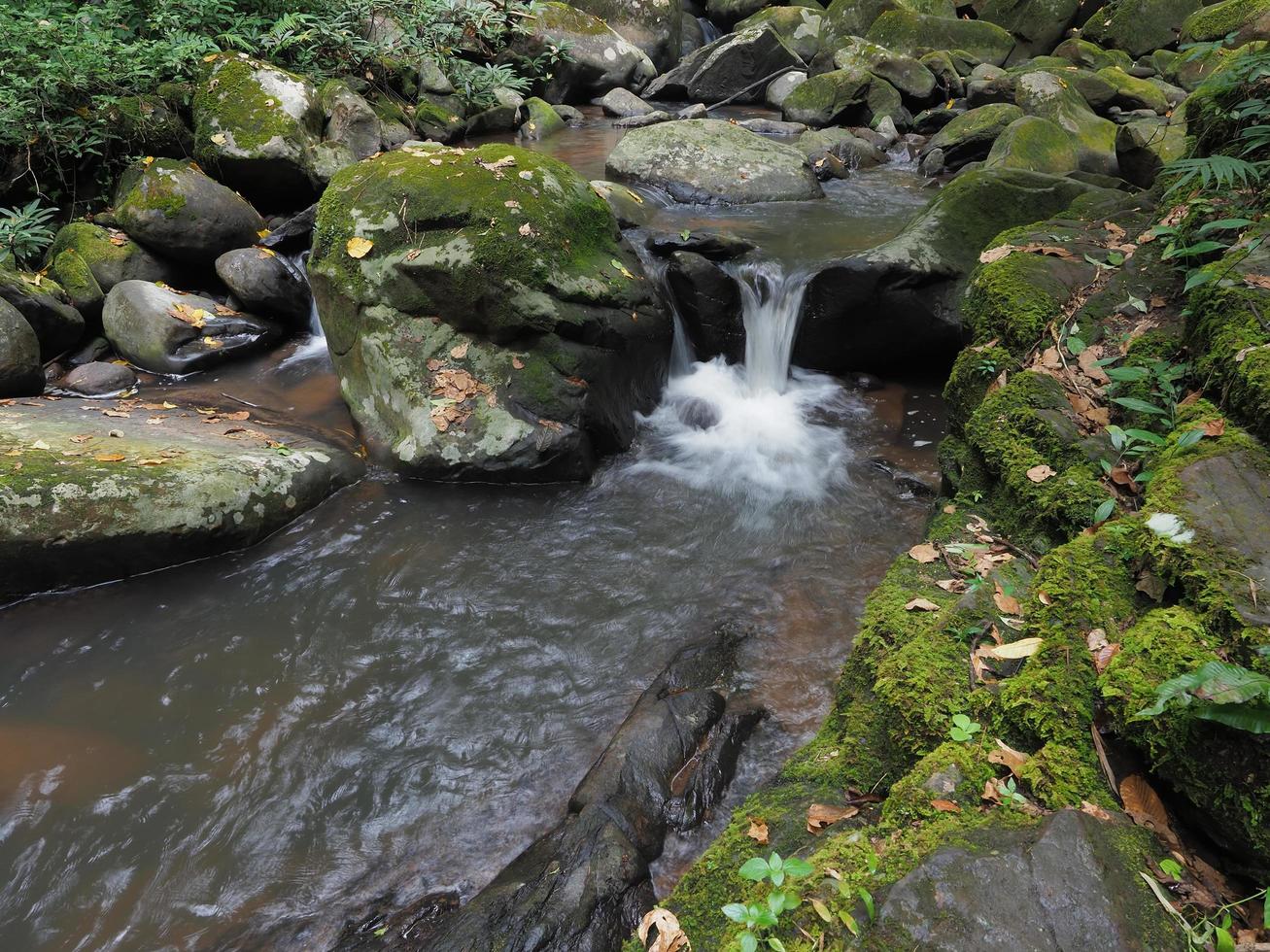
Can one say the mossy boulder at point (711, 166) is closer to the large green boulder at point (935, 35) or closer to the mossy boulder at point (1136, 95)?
the mossy boulder at point (1136, 95)

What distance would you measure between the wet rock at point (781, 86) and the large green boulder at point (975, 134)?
167 inches

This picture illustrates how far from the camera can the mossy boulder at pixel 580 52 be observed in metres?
14.2

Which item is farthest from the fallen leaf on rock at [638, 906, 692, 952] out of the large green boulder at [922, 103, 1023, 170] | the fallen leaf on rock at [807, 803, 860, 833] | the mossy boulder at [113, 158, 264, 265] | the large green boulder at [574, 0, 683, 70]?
the large green boulder at [574, 0, 683, 70]

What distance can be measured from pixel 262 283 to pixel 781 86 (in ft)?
38.5

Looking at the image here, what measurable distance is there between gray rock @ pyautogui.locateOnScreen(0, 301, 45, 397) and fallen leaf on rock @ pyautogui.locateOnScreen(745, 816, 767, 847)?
22.9 ft

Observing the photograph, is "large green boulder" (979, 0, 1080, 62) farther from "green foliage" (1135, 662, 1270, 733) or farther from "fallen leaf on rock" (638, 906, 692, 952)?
"fallen leaf on rock" (638, 906, 692, 952)

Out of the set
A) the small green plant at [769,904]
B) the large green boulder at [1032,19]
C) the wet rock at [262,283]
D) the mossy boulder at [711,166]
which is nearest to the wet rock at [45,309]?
the wet rock at [262,283]

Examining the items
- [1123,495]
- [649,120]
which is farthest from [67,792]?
[649,120]

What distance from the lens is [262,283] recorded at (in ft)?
24.6

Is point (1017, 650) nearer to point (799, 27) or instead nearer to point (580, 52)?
point (580, 52)

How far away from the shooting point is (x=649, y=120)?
13078mm

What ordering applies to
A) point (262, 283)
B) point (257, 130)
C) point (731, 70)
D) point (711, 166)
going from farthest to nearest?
point (731, 70)
point (711, 166)
point (257, 130)
point (262, 283)

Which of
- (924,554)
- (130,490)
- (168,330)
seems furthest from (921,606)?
(168,330)

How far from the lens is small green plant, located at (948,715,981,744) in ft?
7.06
